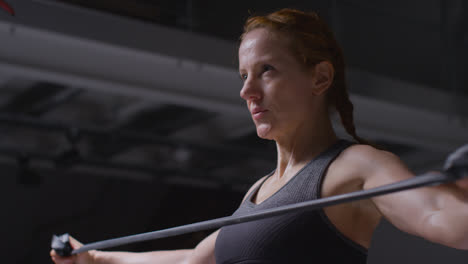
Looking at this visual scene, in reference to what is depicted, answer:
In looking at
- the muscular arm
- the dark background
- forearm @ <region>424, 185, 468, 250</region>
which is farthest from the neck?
the dark background

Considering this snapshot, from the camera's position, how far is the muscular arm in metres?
0.72

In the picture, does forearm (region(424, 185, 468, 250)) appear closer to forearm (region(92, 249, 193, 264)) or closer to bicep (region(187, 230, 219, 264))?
bicep (region(187, 230, 219, 264))

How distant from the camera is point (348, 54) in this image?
363cm

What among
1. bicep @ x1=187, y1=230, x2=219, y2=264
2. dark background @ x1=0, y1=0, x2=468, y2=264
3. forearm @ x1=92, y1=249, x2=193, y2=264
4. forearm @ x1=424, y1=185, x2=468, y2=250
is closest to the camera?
forearm @ x1=424, y1=185, x2=468, y2=250

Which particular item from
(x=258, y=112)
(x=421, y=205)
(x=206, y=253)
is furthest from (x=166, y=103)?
(x=421, y=205)

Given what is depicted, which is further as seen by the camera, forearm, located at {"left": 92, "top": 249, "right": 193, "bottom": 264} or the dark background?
the dark background

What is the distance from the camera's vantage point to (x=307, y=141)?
99cm

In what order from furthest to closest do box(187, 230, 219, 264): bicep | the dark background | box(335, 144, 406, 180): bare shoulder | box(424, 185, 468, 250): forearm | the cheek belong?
the dark background, box(187, 230, 219, 264): bicep, the cheek, box(335, 144, 406, 180): bare shoulder, box(424, 185, 468, 250): forearm

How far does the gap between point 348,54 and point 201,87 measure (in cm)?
93

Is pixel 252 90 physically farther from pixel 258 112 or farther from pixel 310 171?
pixel 310 171

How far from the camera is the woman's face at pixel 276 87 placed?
97 centimetres

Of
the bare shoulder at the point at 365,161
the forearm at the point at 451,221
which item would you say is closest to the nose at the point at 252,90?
the bare shoulder at the point at 365,161

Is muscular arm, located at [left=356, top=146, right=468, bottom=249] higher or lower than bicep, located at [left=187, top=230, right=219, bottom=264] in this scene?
higher

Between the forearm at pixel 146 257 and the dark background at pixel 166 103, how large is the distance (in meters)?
0.72
